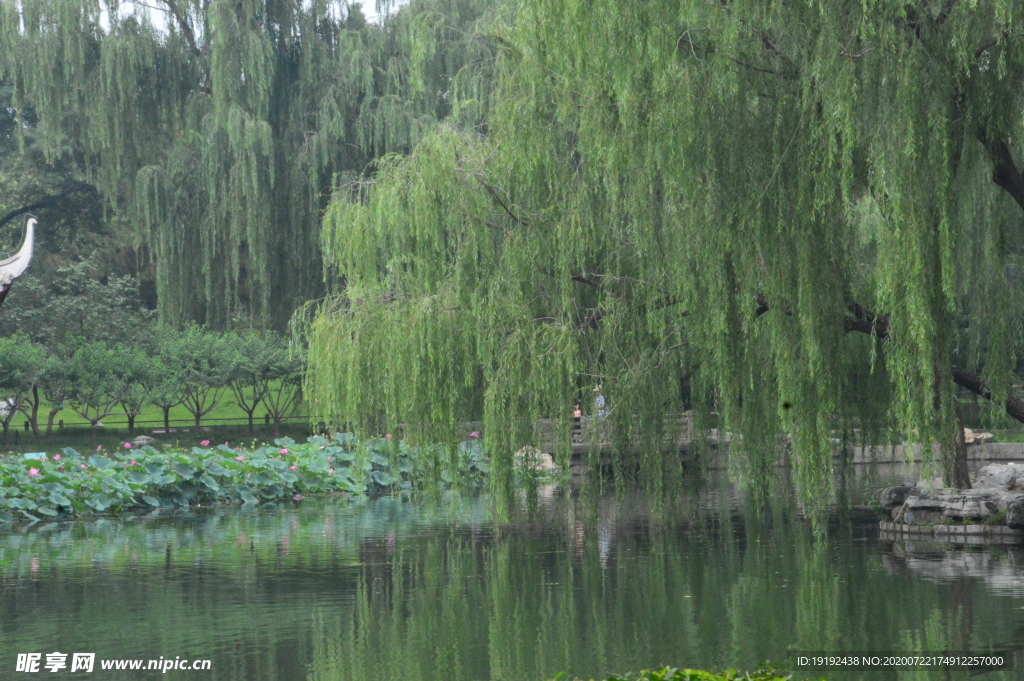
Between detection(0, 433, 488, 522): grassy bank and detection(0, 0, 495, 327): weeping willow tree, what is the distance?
4256 millimetres

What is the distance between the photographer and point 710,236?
401 inches

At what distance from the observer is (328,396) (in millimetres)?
14078

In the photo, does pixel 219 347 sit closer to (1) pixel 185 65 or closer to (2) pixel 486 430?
(1) pixel 185 65

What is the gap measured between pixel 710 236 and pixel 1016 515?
25.0 feet

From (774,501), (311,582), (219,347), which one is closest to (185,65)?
(219,347)

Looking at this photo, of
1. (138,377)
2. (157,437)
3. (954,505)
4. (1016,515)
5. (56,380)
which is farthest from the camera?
(157,437)

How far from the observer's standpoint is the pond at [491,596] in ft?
30.5

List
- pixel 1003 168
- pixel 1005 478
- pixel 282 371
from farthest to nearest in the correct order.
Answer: pixel 282 371 → pixel 1005 478 → pixel 1003 168

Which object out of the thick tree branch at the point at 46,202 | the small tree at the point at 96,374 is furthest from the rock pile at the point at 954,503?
the thick tree branch at the point at 46,202

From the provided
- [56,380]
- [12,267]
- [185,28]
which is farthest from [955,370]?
[56,380]

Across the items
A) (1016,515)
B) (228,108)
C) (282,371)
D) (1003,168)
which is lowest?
(1016,515)

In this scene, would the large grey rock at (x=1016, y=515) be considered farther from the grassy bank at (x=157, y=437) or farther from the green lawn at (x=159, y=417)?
the green lawn at (x=159, y=417)

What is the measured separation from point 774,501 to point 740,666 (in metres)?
12.8

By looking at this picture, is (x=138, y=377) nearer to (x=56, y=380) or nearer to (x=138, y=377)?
(x=138, y=377)
